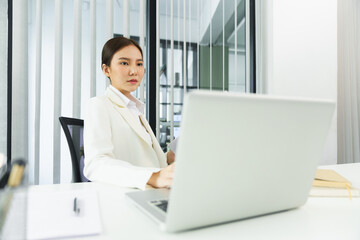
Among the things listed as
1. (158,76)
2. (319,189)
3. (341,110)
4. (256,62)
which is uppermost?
(256,62)

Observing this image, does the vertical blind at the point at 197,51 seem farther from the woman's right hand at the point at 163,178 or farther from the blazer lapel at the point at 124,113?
the woman's right hand at the point at 163,178

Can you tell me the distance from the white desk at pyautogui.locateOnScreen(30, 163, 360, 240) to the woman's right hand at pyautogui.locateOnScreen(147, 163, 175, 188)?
104mm

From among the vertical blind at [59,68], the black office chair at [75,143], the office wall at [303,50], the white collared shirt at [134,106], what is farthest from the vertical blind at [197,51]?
the black office chair at [75,143]

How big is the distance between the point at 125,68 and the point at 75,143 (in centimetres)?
45

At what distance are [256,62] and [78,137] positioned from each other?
1.94m

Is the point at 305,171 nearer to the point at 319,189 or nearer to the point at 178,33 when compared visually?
the point at 319,189

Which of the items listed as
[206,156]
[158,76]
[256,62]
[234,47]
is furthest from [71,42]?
[206,156]

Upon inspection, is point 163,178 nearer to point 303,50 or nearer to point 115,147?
point 115,147

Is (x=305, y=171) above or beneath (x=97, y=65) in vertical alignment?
beneath

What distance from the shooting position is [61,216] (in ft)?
1.69

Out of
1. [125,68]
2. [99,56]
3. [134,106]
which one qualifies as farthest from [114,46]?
[99,56]

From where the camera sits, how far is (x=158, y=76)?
2.16 m

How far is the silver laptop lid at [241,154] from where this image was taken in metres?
0.39

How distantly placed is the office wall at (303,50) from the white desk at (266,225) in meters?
2.02
